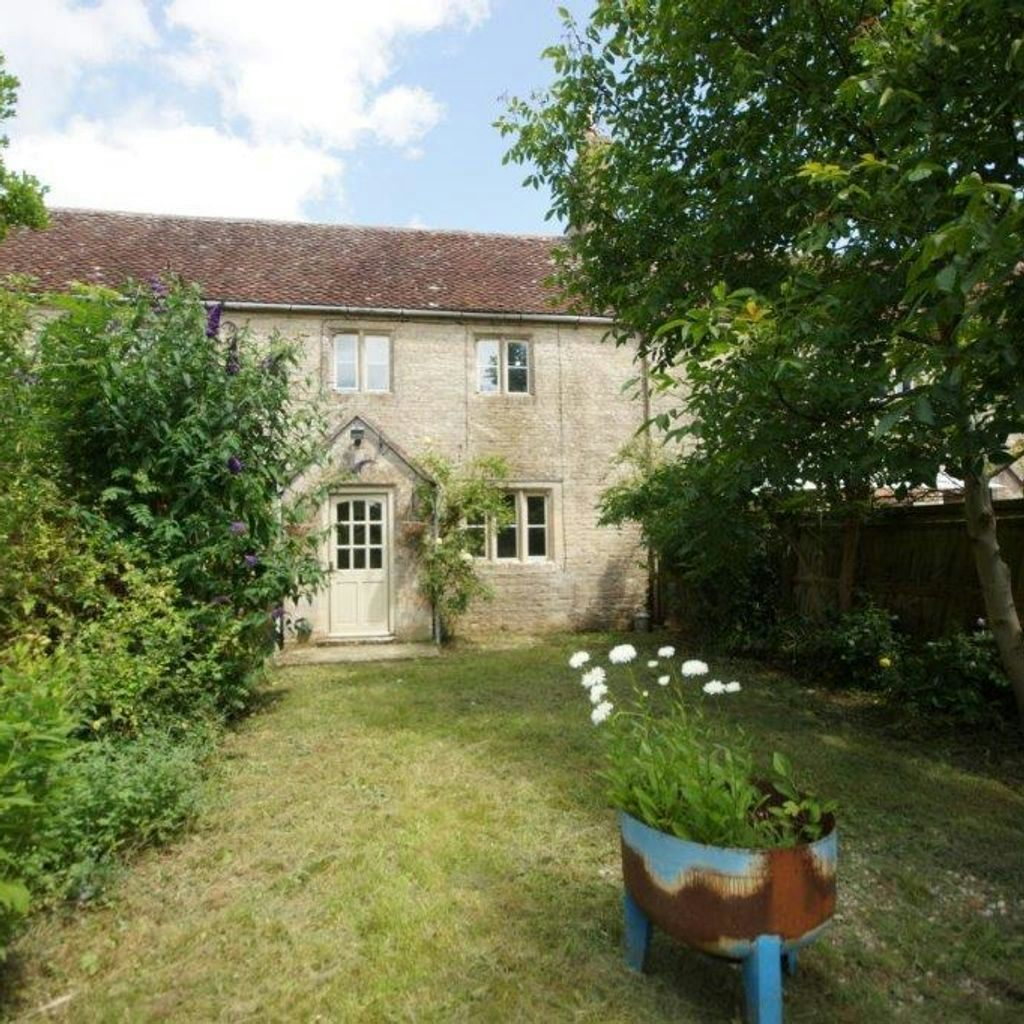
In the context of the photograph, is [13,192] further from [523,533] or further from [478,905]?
[523,533]

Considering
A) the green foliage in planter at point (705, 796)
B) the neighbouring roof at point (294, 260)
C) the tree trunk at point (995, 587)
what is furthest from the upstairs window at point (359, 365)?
the green foliage in planter at point (705, 796)

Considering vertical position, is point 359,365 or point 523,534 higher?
point 359,365

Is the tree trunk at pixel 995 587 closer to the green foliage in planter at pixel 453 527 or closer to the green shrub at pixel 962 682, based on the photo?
the green shrub at pixel 962 682

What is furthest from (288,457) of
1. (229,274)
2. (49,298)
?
(229,274)

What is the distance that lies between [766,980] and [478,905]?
146 centimetres

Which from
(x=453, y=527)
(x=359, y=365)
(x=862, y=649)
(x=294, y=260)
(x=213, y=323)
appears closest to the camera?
(x=213, y=323)

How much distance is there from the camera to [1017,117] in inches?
141

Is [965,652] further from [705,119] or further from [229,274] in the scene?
[229,274]

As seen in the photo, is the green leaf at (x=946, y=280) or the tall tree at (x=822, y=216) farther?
the tall tree at (x=822, y=216)

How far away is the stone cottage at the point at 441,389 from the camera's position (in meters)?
11.4

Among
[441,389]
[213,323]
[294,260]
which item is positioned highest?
[294,260]

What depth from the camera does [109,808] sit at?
11.9 ft

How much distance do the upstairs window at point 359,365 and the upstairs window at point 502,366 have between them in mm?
1702

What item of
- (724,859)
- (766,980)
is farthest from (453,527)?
(766,980)
